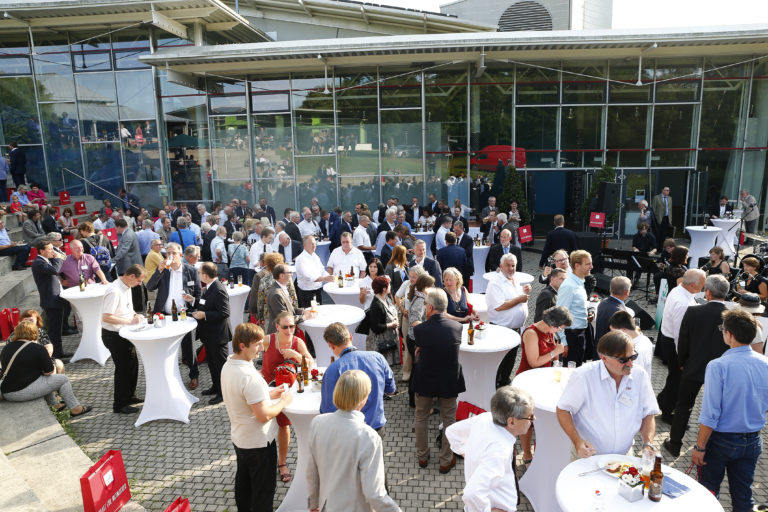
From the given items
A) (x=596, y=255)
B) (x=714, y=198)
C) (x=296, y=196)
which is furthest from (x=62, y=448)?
(x=714, y=198)

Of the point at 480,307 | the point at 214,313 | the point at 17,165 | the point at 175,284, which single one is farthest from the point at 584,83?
the point at 17,165

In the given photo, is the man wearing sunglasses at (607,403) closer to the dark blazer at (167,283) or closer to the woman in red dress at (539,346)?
the woman in red dress at (539,346)

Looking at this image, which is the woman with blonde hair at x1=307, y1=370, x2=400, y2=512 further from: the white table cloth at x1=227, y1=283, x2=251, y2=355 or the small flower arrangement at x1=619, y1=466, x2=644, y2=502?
the white table cloth at x1=227, y1=283, x2=251, y2=355

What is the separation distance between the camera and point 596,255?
11.3 m

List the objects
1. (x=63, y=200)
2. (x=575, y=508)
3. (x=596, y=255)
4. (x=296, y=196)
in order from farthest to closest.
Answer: (x=296, y=196)
(x=63, y=200)
(x=596, y=255)
(x=575, y=508)

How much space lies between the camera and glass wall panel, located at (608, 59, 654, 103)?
51.9ft

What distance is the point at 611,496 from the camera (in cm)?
309

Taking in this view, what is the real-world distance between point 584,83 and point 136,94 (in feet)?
Answer: 46.8

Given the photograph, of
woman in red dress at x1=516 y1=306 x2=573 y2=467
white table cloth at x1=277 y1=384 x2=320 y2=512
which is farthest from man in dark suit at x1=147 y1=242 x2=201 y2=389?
woman in red dress at x1=516 y1=306 x2=573 y2=467

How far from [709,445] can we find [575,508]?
1.58 meters

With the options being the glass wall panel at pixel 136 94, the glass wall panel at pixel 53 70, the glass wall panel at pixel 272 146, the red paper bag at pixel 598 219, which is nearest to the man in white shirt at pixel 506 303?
the red paper bag at pixel 598 219

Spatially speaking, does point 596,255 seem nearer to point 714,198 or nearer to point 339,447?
point 714,198

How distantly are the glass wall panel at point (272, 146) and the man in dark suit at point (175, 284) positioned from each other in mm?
10595

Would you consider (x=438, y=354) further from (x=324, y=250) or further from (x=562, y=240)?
(x=324, y=250)
